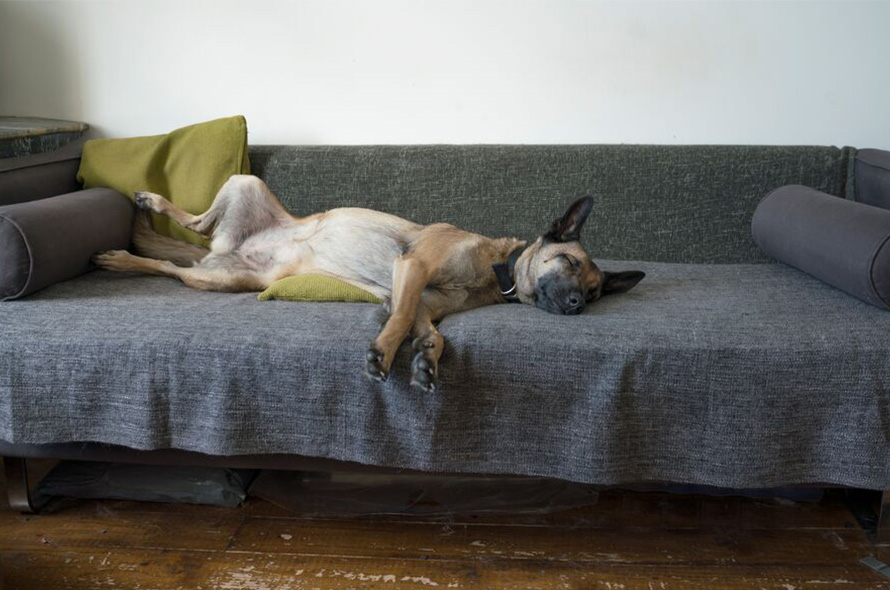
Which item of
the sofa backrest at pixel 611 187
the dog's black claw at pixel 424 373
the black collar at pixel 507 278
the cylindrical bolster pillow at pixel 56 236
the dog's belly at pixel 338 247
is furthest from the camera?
→ the sofa backrest at pixel 611 187

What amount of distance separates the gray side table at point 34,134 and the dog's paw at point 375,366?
74.8 inches

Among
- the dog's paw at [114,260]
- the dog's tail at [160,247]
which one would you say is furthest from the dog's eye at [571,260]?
the dog's paw at [114,260]

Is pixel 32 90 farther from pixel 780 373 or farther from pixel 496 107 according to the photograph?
pixel 780 373

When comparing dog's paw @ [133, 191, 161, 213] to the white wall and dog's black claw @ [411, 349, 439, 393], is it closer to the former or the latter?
the white wall

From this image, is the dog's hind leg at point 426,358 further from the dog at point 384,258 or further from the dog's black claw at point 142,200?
the dog's black claw at point 142,200

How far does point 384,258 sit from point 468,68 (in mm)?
1089

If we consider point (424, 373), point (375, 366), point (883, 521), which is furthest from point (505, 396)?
point (883, 521)

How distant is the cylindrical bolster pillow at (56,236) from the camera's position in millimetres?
2213

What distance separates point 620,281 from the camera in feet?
8.05

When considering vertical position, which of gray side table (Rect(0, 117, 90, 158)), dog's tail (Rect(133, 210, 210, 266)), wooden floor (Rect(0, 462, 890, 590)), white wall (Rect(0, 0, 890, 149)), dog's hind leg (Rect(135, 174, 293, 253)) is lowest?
wooden floor (Rect(0, 462, 890, 590))

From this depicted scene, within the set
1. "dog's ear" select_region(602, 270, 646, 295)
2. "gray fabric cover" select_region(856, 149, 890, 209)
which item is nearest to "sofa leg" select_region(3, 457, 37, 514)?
"dog's ear" select_region(602, 270, 646, 295)

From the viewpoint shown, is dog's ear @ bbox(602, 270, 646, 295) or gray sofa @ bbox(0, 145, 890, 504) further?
dog's ear @ bbox(602, 270, 646, 295)

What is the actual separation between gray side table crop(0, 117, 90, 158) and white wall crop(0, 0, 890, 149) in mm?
134

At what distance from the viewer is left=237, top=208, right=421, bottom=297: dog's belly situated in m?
2.59
